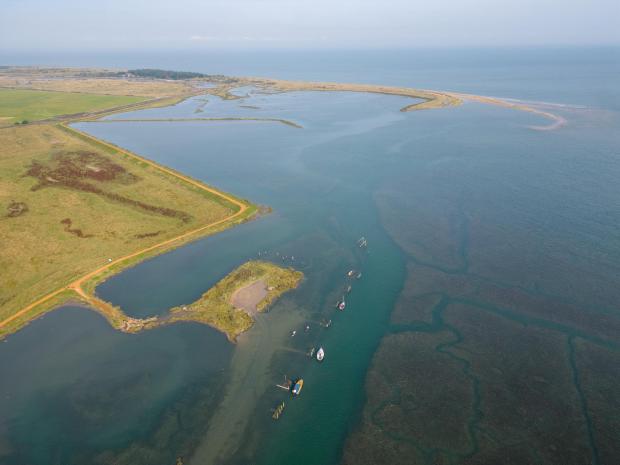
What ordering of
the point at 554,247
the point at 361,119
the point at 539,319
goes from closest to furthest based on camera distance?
the point at 539,319 → the point at 554,247 → the point at 361,119

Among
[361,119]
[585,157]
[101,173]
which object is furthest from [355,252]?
[361,119]

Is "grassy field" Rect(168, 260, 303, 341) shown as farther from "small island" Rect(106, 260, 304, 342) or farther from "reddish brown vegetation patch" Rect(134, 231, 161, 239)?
"reddish brown vegetation patch" Rect(134, 231, 161, 239)

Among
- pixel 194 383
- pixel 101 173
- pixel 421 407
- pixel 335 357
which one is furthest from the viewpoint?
pixel 101 173

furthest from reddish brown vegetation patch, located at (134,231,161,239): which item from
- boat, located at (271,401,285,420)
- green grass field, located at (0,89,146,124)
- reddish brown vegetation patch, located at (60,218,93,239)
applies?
green grass field, located at (0,89,146,124)

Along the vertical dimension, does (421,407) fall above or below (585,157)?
below

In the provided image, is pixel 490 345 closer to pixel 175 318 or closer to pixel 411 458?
pixel 411 458

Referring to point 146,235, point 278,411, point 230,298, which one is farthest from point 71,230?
point 278,411

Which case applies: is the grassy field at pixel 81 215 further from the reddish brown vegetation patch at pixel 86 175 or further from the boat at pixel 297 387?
the boat at pixel 297 387
